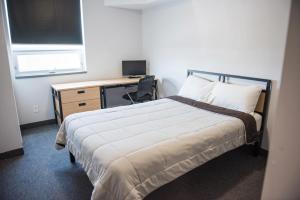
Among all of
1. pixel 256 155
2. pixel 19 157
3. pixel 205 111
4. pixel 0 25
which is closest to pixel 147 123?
pixel 205 111

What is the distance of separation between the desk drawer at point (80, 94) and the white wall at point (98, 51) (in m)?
0.59

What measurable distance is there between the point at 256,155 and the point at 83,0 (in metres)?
3.74

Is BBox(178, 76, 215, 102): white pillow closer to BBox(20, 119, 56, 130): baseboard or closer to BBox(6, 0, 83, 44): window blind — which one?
BBox(6, 0, 83, 44): window blind

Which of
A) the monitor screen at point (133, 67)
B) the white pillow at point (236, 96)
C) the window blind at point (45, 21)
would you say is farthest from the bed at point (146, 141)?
the window blind at point (45, 21)

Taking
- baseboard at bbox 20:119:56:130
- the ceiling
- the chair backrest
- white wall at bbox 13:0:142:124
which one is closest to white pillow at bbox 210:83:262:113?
the chair backrest

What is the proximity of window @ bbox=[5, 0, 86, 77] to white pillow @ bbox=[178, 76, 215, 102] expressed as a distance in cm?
209

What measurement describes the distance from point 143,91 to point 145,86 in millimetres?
96

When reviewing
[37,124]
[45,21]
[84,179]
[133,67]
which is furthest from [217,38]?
[37,124]

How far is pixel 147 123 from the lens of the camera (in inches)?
86.2

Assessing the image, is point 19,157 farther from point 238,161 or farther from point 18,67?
point 238,161

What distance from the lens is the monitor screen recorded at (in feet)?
14.1

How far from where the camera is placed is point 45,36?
137 inches

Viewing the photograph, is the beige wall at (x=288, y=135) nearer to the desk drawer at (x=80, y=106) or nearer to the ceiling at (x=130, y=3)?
the desk drawer at (x=80, y=106)

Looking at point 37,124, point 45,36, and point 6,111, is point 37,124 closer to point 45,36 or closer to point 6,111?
point 6,111
